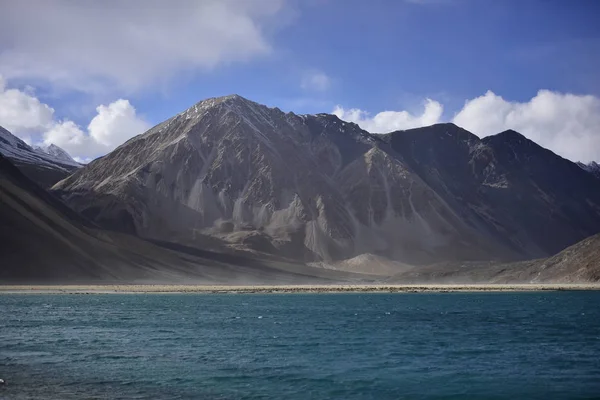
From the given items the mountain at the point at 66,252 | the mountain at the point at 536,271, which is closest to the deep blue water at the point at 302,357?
the mountain at the point at 536,271

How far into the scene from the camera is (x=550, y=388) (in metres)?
30.4

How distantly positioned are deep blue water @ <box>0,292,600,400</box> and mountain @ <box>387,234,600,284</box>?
8551cm

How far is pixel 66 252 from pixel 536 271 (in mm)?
112394

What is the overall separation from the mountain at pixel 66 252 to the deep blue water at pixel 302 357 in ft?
308

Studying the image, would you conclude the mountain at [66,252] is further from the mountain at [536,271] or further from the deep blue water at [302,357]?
the deep blue water at [302,357]

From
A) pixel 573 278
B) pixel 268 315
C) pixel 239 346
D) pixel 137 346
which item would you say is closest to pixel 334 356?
pixel 239 346

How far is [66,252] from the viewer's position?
163875 mm

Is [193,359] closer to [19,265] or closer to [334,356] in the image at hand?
[334,356]

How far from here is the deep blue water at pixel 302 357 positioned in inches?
1195

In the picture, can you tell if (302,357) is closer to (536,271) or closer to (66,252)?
(66,252)

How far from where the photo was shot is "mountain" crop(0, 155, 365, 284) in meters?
157

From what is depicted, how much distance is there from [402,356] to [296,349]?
7451 millimetres

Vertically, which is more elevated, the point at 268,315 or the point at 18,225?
the point at 18,225

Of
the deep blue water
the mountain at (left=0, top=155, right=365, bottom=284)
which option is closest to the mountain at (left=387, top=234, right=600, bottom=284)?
the mountain at (left=0, top=155, right=365, bottom=284)
